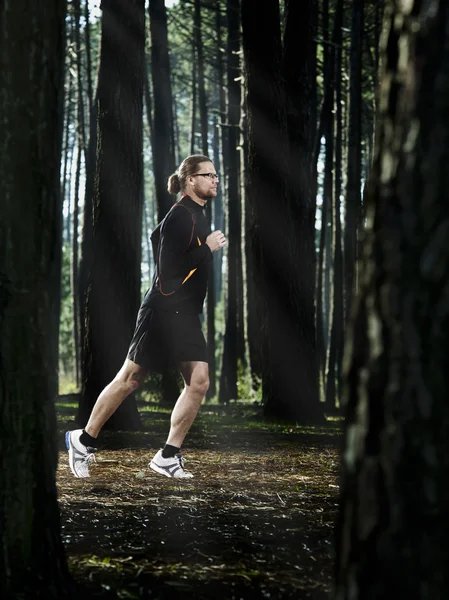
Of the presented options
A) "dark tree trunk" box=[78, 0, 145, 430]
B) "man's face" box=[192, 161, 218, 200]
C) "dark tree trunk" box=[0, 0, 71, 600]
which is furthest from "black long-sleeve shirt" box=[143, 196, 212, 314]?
"dark tree trunk" box=[0, 0, 71, 600]

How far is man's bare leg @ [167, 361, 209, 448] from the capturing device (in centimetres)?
603

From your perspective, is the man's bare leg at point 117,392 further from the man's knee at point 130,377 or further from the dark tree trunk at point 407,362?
the dark tree trunk at point 407,362

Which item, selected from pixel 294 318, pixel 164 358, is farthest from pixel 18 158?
pixel 294 318

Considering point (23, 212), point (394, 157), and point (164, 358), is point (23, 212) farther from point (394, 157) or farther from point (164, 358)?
point (164, 358)

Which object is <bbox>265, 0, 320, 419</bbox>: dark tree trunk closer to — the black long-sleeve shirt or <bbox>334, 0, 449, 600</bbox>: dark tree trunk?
the black long-sleeve shirt

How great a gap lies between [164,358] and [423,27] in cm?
411

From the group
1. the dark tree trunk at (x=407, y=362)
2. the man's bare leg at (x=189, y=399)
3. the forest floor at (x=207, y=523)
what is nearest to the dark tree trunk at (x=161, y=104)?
the forest floor at (x=207, y=523)

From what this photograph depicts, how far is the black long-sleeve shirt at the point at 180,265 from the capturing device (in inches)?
238

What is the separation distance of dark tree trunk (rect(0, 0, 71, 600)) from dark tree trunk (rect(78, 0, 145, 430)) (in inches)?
228

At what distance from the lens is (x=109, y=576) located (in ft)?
10.8

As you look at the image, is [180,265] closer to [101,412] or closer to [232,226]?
[101,412]

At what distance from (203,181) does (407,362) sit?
14.2 feet

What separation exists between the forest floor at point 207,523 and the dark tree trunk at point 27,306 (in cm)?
33

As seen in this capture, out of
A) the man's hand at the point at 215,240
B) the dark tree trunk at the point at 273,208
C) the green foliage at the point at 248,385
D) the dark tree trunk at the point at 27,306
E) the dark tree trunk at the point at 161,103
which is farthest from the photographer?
the green foliage at the point at 248,385
